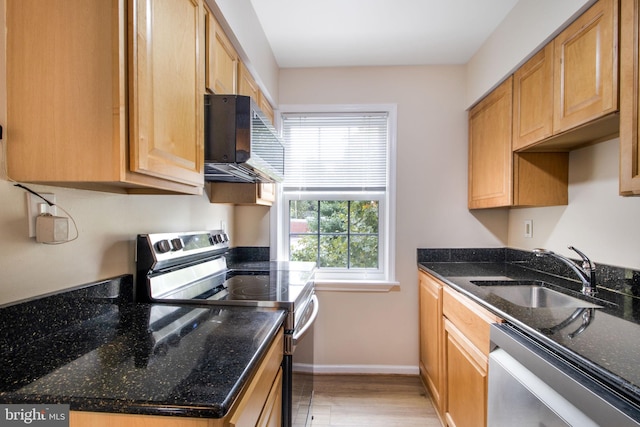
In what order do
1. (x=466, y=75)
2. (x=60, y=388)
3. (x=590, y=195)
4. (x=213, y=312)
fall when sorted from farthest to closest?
(x=466, y=75), (x=590, y=195), (x=213, y=312), (x=60, y=388)

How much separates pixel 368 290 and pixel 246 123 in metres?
1.66

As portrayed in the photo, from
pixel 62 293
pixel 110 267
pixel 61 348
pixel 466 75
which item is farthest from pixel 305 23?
pixel 61 348

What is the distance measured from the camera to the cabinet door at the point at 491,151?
180 cm

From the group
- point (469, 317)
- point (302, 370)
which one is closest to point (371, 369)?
point (302, 370)

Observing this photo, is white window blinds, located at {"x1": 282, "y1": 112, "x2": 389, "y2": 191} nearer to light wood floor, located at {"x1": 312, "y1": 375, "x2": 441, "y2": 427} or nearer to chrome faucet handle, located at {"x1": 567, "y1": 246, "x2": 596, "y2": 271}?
chrome faucet handle, located at {"x1": 567, "y1": 246, "x2": 596, "y2": 271}

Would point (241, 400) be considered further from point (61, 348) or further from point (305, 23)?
point (305, 23)

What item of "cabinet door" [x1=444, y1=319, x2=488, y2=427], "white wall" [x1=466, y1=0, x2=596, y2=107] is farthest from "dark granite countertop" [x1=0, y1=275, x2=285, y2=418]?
"white wall" [x1=466, y1=0, x2=596, y2=107]

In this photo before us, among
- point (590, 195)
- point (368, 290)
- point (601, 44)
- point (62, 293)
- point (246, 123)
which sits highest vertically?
point (601, 44)

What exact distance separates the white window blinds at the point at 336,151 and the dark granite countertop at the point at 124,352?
57.8 inches

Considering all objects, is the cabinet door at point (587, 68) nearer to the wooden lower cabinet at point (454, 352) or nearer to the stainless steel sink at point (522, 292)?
the stainless steel sink at point (522, 292)

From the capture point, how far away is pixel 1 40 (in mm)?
733

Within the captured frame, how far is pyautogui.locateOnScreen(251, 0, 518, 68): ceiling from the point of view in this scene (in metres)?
1.68

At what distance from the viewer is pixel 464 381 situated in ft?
4.71

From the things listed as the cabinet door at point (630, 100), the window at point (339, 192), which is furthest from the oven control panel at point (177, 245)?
the cabinet door at point (630, 100)
